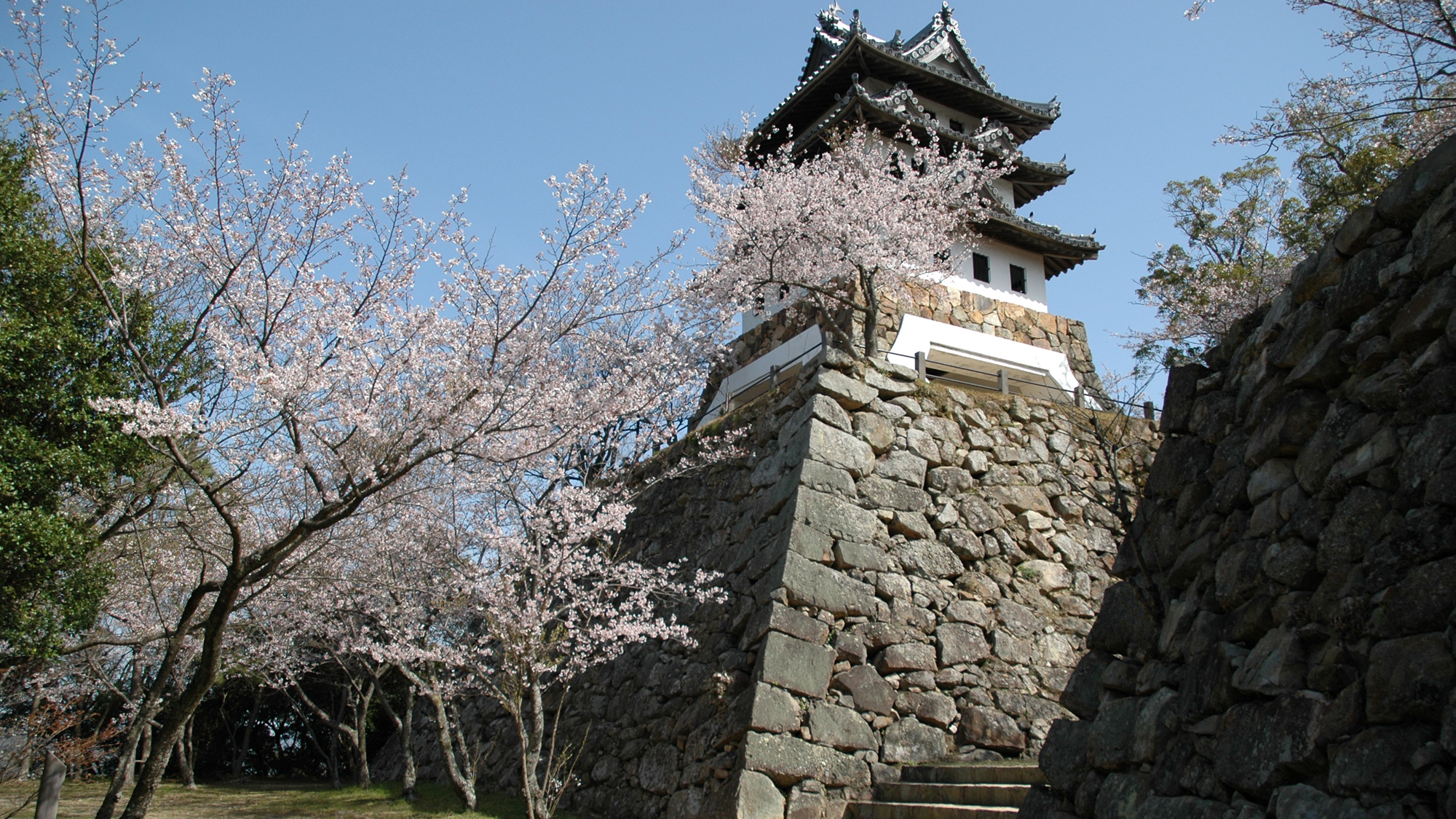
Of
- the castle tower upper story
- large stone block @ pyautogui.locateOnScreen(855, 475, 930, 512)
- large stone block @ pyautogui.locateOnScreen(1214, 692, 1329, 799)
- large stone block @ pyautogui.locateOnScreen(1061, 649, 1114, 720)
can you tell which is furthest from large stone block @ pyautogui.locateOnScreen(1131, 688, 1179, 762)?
the castle tower upper story

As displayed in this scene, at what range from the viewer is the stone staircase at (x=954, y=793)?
5.99 meters

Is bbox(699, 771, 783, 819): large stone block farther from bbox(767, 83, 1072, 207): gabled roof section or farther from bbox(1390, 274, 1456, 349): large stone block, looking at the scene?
bbox(767, 83, 1072, 207): gabled roof section

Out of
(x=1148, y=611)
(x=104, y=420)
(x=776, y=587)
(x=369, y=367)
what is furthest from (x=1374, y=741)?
(x=104, y=420)

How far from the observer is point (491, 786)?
1121 cm

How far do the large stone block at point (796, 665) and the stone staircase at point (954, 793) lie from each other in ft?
3.23

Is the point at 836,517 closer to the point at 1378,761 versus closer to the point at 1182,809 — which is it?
the point at 1182,809

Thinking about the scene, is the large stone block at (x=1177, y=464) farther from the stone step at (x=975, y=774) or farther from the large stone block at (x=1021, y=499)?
the large stone block at (x=1021, y=499)

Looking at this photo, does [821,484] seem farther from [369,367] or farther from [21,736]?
[21,736]

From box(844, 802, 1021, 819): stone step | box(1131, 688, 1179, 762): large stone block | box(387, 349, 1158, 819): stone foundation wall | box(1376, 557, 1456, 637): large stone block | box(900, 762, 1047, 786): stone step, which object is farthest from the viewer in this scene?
box(387, 349, 1158, 819): stone foundation wall

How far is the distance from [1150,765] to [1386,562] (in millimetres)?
1503

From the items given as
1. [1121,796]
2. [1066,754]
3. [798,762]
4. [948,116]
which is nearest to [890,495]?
[798,762]

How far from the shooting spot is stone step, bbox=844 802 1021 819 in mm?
5738

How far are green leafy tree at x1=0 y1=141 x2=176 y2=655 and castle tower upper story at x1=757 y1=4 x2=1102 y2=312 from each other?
36.5 feet

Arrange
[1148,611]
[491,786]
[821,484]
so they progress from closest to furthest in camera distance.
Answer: [1148,611]
[821,484]
[491,786]
